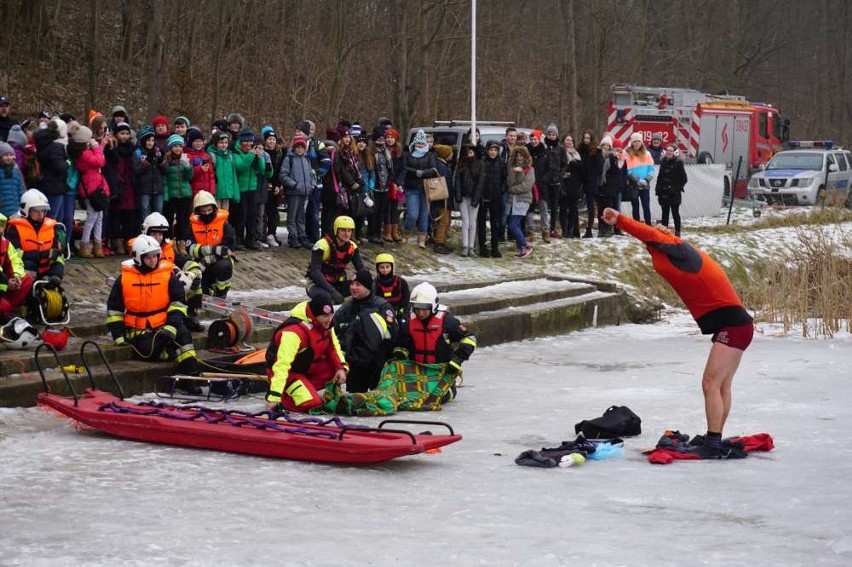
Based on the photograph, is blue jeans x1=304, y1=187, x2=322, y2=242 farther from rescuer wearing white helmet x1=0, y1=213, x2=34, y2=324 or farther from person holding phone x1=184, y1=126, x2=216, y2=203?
rescuer wearing white helmet x1=0, y1=213, x2=34, y2=324

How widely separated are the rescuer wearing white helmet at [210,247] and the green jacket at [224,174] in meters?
2.53

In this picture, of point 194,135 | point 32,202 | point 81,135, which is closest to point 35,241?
point 32,202

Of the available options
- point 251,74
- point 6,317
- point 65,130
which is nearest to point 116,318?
point 6,317

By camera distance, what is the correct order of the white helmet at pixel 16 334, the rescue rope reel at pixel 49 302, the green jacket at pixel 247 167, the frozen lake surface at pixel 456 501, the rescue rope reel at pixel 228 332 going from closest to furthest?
the frozen lake surface at pixel 456 501 < the white helmet at pixel 16 334 < the rescue rope reel at pixel 49 302 < the rescue rope reel at pixel 228 332 < the green jacket at pixel 247 167

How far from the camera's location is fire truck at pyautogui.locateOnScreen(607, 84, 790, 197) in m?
36.0

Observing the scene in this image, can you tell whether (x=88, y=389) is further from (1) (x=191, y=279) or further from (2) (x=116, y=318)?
(1) (x=191, y=279)

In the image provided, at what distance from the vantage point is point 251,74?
117 ft

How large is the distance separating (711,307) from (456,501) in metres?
2.93

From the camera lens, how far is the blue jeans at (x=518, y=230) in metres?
22.2

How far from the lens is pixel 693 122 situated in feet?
121

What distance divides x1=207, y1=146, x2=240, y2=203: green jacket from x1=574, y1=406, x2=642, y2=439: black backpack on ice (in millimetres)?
7547

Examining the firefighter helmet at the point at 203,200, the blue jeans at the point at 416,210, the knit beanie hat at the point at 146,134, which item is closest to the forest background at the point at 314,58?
the blue jeans at the point at 416,210

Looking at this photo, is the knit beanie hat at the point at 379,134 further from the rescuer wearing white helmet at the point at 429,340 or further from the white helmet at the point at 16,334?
the white helmet at the point at 16,334

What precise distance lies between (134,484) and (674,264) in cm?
436
